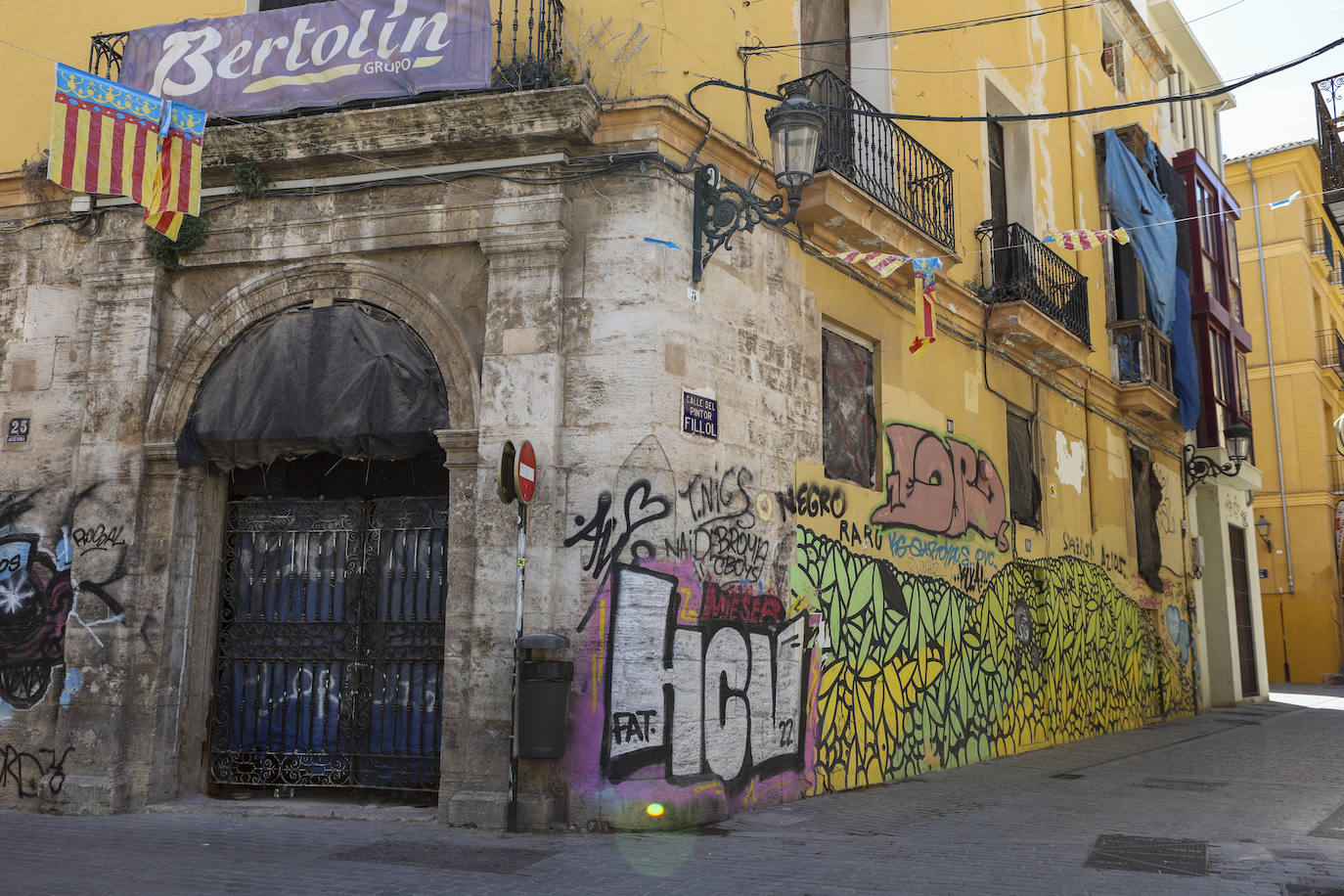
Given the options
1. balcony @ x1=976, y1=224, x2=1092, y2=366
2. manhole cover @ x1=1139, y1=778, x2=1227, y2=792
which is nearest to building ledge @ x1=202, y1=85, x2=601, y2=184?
balcony @ x1=976, y1=224, x2=1092, y2=366

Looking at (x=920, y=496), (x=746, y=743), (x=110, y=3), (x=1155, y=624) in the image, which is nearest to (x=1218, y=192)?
(x=1155, y=624)

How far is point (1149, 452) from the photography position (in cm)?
1809

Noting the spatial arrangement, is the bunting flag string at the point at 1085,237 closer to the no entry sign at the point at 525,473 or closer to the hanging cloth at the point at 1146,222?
the no entry sign at the point at 525,473

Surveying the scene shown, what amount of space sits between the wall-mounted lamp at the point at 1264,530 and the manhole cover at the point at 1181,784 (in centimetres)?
2038

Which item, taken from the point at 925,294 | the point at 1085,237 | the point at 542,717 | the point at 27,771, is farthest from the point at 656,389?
the point at 27,771

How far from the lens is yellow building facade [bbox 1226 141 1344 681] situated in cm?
2806

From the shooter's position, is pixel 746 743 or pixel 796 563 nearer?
pixel 746 743

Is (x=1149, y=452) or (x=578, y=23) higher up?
(x=578, y=23)

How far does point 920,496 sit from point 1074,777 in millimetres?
2940

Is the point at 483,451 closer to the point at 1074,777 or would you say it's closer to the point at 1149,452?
the point at 1074,777

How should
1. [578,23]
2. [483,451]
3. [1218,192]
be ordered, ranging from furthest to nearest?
[1218,192] < [578,23] < [483,451]

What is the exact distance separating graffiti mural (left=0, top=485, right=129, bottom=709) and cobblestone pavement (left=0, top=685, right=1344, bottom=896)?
1157 millimetres

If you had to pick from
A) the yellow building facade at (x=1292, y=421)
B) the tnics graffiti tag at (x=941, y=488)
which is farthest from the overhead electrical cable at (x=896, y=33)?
the yellow building facade at (x=1292, y=421)

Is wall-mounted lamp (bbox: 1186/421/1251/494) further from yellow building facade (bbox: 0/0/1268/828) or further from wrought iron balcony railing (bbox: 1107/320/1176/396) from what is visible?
yellow building facade (bbox: 0/0/1268/828)
